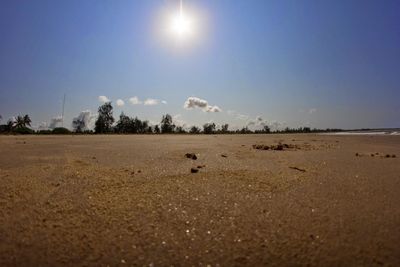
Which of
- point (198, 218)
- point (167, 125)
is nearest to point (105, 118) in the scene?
point (167, 125)

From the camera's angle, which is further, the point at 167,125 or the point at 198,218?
the point at 167,125

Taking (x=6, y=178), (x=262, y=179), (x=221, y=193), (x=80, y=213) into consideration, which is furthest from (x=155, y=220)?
(x=6, y=178)

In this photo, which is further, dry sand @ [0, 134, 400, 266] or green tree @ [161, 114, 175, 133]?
green tree @ [161, 114, 175, 133]

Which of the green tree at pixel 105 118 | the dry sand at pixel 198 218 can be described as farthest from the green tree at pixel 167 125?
the dry sand at pixel 198 218

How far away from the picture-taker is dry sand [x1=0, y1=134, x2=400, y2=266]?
83.0 inches

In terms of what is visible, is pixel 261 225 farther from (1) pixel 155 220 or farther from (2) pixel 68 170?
(2) pixel 68 170

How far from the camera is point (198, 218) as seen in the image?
2.66m

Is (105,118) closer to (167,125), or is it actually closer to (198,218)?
(167,125)

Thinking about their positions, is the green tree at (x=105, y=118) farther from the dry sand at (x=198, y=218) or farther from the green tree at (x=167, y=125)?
the dry sand at (x=198, y=218)

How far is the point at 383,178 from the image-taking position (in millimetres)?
4223

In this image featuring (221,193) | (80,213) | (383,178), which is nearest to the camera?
(80,213)

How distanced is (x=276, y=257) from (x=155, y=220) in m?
0.92

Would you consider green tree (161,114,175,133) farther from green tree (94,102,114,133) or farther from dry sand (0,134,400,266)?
dry sand (0,134,400,266)

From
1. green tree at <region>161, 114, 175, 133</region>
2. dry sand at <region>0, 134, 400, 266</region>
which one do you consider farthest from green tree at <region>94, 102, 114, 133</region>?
dry sand at <region>0, 134, 400, 266</region>
